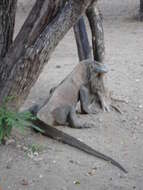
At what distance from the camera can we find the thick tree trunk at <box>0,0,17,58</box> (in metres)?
4.76

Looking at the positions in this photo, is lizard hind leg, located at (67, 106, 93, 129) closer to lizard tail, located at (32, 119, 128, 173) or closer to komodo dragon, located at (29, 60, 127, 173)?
komodo dragon, located at (29, 60, 127, 173)

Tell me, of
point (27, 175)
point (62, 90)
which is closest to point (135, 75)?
point (62, 90)

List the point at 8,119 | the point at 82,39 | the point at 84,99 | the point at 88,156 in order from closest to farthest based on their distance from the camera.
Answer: the point at 8,119 < the point at 88,156 < the point at 84,99 < the point at 82,39

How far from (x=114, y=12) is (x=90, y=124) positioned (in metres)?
9.71

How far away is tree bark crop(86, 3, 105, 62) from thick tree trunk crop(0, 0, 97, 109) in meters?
1.35

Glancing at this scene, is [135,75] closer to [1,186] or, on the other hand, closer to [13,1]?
[13,1]

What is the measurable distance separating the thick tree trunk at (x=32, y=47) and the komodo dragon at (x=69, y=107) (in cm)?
65

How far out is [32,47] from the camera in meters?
4.56

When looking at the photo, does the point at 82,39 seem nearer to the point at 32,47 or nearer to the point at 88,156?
the point at 32,47

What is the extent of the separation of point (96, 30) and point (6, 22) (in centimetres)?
164

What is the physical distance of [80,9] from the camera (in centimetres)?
450

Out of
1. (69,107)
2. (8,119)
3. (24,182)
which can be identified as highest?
(8,119)

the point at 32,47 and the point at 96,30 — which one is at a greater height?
the point at 32,47

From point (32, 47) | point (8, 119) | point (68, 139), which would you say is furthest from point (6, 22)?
point (68, 139)
